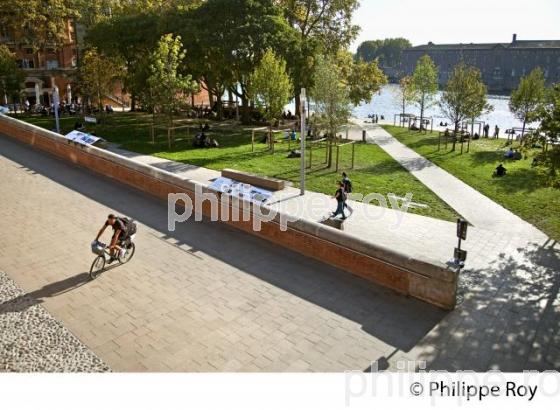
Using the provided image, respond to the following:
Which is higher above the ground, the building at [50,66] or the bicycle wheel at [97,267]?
the building at [50,66]

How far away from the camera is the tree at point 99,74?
34844mm

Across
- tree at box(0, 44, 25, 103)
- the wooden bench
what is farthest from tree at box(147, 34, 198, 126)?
tree at box(0, 44, 25, 103)

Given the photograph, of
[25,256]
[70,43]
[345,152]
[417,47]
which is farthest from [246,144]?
[417,47]

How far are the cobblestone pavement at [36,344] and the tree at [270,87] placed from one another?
1930 cm

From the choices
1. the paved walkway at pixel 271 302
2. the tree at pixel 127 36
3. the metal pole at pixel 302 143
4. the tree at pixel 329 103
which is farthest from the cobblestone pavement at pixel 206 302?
the tree at pixel 127 36

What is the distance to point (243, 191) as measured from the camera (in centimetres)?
1467

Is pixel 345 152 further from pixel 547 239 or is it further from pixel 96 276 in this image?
pixel 96 276

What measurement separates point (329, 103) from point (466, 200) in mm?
8682

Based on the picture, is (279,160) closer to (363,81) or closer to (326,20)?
(363,81)

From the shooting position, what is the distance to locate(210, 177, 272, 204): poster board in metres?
14.3

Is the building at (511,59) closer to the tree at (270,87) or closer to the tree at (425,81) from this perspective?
the tree at (425,81)

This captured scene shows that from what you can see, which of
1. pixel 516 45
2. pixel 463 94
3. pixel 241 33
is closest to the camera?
pixel 463 94

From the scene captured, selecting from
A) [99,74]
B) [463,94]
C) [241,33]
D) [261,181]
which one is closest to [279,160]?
[261,181]

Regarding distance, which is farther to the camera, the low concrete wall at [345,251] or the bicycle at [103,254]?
the bicycle at [103,254]
